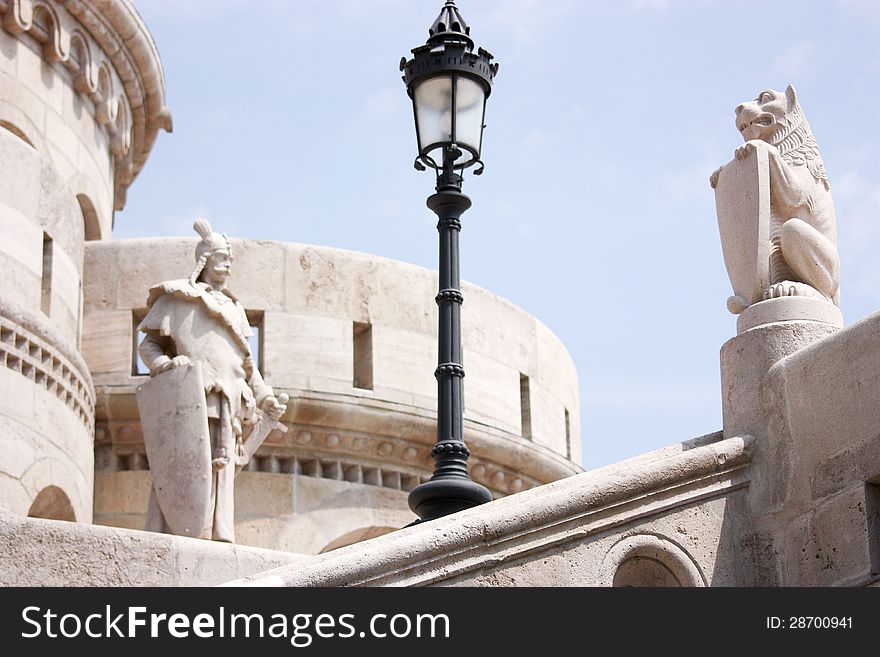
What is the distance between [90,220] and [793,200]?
460 inches

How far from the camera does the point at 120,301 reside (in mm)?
19219

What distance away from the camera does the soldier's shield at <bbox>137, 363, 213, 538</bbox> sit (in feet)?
45.3

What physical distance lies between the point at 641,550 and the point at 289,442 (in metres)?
9.20

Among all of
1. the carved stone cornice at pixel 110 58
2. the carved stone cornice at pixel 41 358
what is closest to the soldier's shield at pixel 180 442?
the carved stone cornice at pixel 41 358

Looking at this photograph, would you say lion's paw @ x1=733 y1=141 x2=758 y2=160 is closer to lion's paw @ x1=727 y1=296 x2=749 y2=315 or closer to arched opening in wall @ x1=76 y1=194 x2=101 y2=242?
lion's paw @ x1=727 y1=296 x2=749 y2=315

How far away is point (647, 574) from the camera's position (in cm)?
1049

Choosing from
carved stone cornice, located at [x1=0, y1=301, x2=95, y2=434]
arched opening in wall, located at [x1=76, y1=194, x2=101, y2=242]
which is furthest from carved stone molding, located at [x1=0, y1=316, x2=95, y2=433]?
arched opening in wall, located at [x1=76, y1=194, x2=101, y2=242]

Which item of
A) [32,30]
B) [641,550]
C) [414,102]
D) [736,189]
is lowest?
[641,550]

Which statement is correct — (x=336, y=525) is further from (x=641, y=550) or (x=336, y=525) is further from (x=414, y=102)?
(x=641, y=550)

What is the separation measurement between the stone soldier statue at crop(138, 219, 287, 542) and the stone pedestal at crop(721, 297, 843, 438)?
381 centimetres

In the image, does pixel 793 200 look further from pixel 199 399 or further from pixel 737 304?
pixel 199 399

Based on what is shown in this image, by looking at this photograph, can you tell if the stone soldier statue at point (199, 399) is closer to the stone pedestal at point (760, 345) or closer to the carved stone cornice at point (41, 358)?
the carved stone cornice at point (41, 358)

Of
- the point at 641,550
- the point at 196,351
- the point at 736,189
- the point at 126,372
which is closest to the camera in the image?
the point at 641,550
